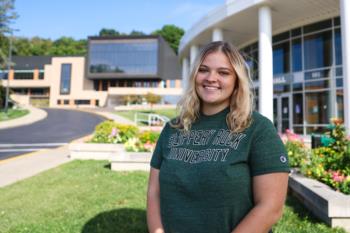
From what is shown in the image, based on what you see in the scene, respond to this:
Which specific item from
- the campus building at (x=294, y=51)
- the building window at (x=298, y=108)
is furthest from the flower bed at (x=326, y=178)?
the building window at (x=298, y=108)

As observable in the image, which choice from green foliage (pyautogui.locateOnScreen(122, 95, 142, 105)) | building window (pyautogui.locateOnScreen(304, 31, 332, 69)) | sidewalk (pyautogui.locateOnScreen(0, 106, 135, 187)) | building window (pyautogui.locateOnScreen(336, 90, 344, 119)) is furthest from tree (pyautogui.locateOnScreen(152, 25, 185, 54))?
sidewalk (pyautogui.locateOnScreen(0, 106, 135, 187))

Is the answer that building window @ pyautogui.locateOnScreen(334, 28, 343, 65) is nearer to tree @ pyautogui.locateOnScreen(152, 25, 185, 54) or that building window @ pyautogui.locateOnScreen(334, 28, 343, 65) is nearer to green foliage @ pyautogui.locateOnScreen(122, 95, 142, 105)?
green foliage @ pyautogui.locateOnScreen(122, 95, 142, 105)

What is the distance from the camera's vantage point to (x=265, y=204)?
5.02 ft

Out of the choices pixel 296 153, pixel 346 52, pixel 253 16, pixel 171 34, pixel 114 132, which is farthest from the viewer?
pixel 171 34

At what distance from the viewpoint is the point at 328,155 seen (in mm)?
5652

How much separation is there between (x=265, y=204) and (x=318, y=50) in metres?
15.9

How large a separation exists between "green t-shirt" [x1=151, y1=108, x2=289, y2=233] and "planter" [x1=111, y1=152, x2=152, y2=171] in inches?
256

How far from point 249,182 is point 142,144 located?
7.84 meters

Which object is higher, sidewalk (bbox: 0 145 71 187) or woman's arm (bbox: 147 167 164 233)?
woman's arm (bbox: 147 167 164 233)

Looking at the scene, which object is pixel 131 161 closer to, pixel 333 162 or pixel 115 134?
pixel 115 134

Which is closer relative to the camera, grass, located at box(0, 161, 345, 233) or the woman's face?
the woman's face

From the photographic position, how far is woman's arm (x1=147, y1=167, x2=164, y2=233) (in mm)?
1849

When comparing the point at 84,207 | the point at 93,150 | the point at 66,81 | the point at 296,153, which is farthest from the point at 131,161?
the point at 66,81

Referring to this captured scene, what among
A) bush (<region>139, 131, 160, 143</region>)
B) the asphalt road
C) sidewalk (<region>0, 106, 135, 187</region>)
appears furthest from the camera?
the asphalt road
